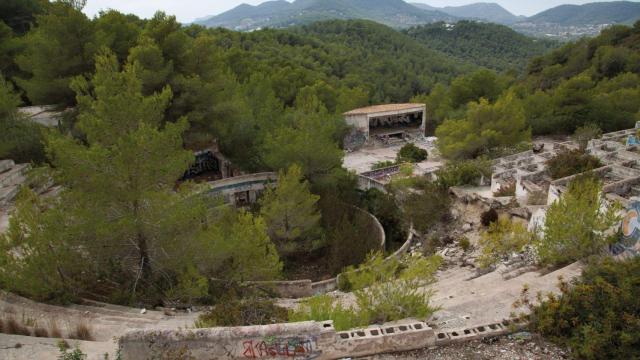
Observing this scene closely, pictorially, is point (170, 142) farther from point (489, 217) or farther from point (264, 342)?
point (489, 217)

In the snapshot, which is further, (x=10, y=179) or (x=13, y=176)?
(x=13, y=176)

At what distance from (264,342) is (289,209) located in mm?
10277

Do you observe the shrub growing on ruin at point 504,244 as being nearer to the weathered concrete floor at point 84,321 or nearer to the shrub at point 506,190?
the shrub at point 506,190

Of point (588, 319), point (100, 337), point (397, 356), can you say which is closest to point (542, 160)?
point (588, 319)

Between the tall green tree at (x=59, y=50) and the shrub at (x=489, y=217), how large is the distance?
1809 cm

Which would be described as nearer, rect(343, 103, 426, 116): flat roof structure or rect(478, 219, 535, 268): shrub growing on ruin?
rect(478, 219, 535, 268): shrub growing on ruin

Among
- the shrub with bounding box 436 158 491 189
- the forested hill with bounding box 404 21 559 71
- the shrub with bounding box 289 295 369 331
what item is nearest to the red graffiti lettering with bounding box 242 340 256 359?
the shrub with bounding box 289 295 369 331

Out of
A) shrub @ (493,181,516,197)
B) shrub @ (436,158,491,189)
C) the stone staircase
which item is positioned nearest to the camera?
the stone staircase

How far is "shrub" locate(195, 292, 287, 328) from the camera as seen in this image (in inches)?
361

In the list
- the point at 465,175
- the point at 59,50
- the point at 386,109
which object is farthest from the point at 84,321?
the point at 386,109

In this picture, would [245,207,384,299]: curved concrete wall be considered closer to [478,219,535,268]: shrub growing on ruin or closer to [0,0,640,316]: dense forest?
[0,0,640,316]: dense forest

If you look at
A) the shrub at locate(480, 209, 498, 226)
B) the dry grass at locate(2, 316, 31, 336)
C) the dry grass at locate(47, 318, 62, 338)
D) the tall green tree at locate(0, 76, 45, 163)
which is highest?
the tall green tree at locate(0, 76, 45, 163)

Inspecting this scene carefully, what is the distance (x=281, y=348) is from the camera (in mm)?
7758

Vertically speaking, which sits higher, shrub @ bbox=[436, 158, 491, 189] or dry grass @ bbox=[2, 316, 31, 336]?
dry grass @ bbox=[2, 316, 31, 336]
